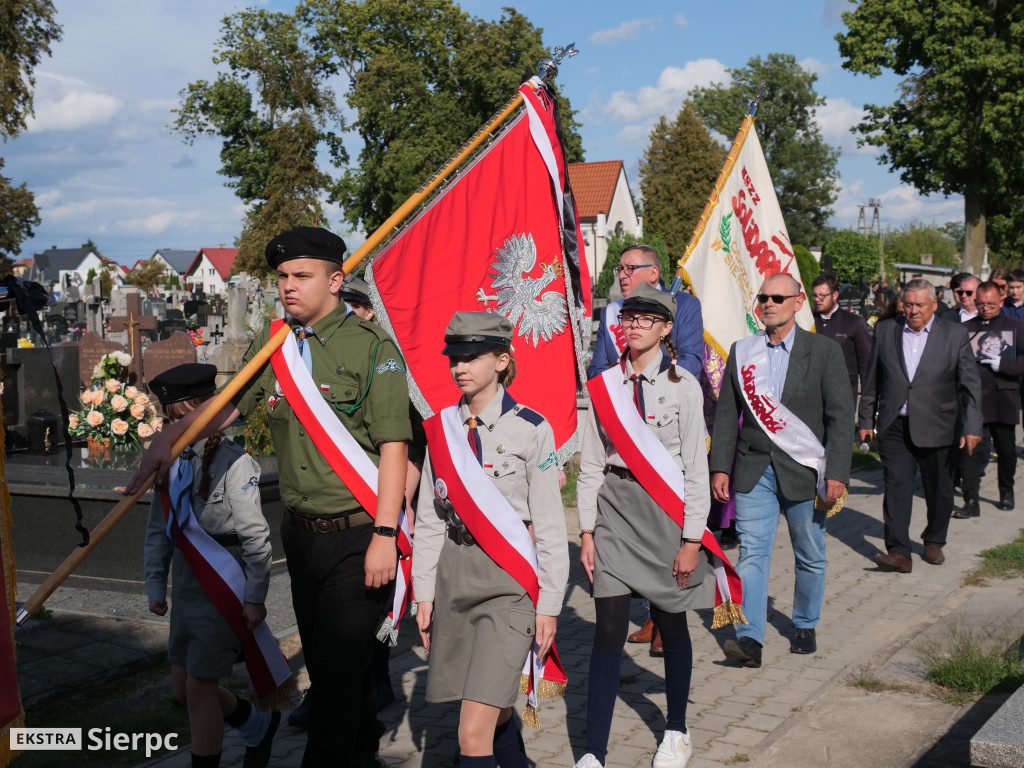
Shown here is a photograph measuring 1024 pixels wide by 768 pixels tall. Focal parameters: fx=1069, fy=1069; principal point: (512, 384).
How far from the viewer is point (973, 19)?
36125 mm

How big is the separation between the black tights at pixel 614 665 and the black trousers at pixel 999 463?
676 cm

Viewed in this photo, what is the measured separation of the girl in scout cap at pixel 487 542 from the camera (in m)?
3.78

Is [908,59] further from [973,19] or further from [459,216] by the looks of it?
[459,216]

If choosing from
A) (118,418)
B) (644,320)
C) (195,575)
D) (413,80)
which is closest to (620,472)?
(644,320)

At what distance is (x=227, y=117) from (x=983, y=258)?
38.0 m

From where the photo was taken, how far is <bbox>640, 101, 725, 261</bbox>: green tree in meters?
67.8

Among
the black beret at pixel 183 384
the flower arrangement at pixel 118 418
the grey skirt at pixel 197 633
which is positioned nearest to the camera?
the grey skirt at pixel 197 633

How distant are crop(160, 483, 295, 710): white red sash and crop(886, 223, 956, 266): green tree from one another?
113 m

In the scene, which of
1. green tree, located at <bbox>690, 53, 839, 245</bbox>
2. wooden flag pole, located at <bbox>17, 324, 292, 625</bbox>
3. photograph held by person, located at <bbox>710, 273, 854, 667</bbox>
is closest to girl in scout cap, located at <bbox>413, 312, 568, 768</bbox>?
wooden flag pole, located at <bbox>17, 324, 292, 625</bbox>

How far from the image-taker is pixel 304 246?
151 inches

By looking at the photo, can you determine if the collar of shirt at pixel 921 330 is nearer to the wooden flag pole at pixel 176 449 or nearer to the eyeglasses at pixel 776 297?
the eyeglasses at pixel 776 297

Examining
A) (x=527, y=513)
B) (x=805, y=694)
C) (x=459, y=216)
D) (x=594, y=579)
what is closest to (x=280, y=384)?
(x=527, y=513)

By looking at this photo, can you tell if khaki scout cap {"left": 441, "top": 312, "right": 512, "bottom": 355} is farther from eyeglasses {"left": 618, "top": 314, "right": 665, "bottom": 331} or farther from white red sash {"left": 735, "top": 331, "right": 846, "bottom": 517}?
white red sash {"left": 735, "top": 331, "right": 846, "bottom": 517}

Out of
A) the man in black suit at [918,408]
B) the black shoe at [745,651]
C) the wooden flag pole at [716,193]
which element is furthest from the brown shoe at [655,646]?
the man in black suit at [918,408]
